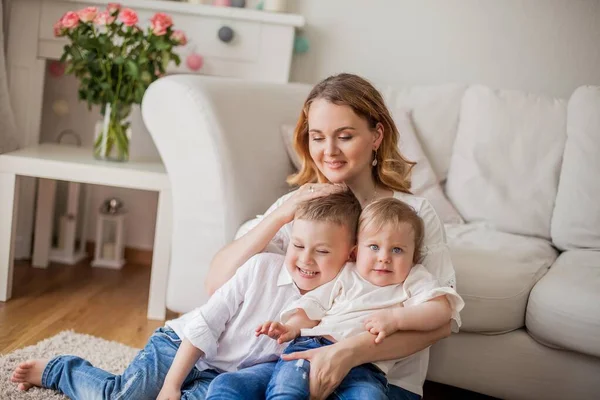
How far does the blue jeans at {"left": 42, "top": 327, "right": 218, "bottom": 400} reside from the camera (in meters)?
1.60

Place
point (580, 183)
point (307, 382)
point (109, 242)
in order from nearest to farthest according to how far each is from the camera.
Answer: point (307, 382) → point (580, 183) → point (109, 242)

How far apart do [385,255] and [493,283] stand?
519mm

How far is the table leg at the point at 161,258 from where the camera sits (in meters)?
2.42

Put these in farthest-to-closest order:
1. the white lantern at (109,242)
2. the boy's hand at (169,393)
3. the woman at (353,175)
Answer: the white lantern at (109,242) < the woman at (353,175) < the boy's hand at (169,393)

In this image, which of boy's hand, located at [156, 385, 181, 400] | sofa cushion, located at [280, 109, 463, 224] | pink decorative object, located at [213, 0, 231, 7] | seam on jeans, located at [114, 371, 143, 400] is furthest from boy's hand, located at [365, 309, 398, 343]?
pink decorative object, located at [213, 0, 231, 7]

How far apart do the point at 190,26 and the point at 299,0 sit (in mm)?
472

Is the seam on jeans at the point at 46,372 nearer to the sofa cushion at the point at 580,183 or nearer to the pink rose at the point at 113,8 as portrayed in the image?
the pink rose at the point at 113,8

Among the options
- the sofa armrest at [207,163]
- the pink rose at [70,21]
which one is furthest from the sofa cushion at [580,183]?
the pink rose at [70,21]

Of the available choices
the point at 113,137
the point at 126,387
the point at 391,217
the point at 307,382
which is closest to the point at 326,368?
the point at 307,382

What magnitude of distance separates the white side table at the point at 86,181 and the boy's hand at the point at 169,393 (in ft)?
3.07

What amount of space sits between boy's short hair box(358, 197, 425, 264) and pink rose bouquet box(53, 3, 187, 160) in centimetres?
125

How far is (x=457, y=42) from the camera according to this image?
9.70ft

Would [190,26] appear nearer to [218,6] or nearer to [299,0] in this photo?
[218,6]

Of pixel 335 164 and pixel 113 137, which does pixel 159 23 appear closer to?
pixel 113 137
